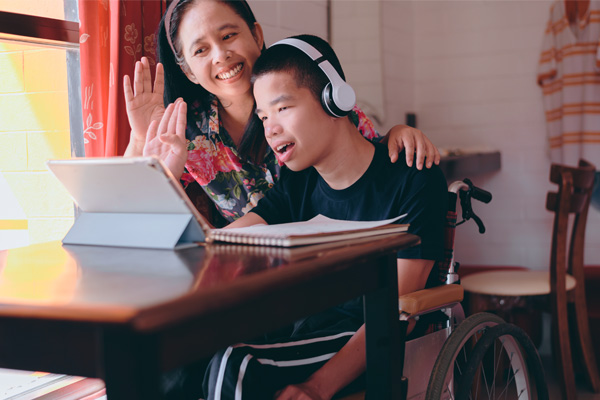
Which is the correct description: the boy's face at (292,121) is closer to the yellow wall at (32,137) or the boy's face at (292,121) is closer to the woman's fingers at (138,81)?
the woman's fingers at (138,81)

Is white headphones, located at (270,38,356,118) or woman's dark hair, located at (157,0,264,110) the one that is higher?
woman's dark hair, located at (157,0,264,110)

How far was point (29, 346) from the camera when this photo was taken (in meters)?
0.64

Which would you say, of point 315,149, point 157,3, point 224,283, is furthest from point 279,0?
point 224,283

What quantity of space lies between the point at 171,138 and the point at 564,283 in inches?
65.4

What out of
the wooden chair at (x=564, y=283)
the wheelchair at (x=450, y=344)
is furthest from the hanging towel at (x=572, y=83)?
the wheelchair at (x=450, y=344)

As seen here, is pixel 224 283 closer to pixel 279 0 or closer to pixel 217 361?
pixel 217 361

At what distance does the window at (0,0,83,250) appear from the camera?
1757 mm

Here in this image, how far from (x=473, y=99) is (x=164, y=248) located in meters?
2.93

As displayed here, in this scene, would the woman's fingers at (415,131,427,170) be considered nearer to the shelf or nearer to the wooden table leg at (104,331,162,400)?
the wooden table leg at (104,331,162,400)

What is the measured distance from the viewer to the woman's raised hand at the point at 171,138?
134 cm

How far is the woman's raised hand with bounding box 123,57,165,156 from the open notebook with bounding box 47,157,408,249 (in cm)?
59

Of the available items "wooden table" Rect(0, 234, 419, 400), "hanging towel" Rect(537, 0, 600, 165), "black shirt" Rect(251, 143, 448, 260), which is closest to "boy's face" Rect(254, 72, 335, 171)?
"black shirt" Rect(251, 143, 448, 260)

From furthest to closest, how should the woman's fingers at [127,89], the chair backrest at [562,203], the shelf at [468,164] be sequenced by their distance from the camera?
the shelf at [468,164]
the chair backrest at [562,203]
the woman's fingers at [127,89]

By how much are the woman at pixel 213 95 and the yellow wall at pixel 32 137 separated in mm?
340
